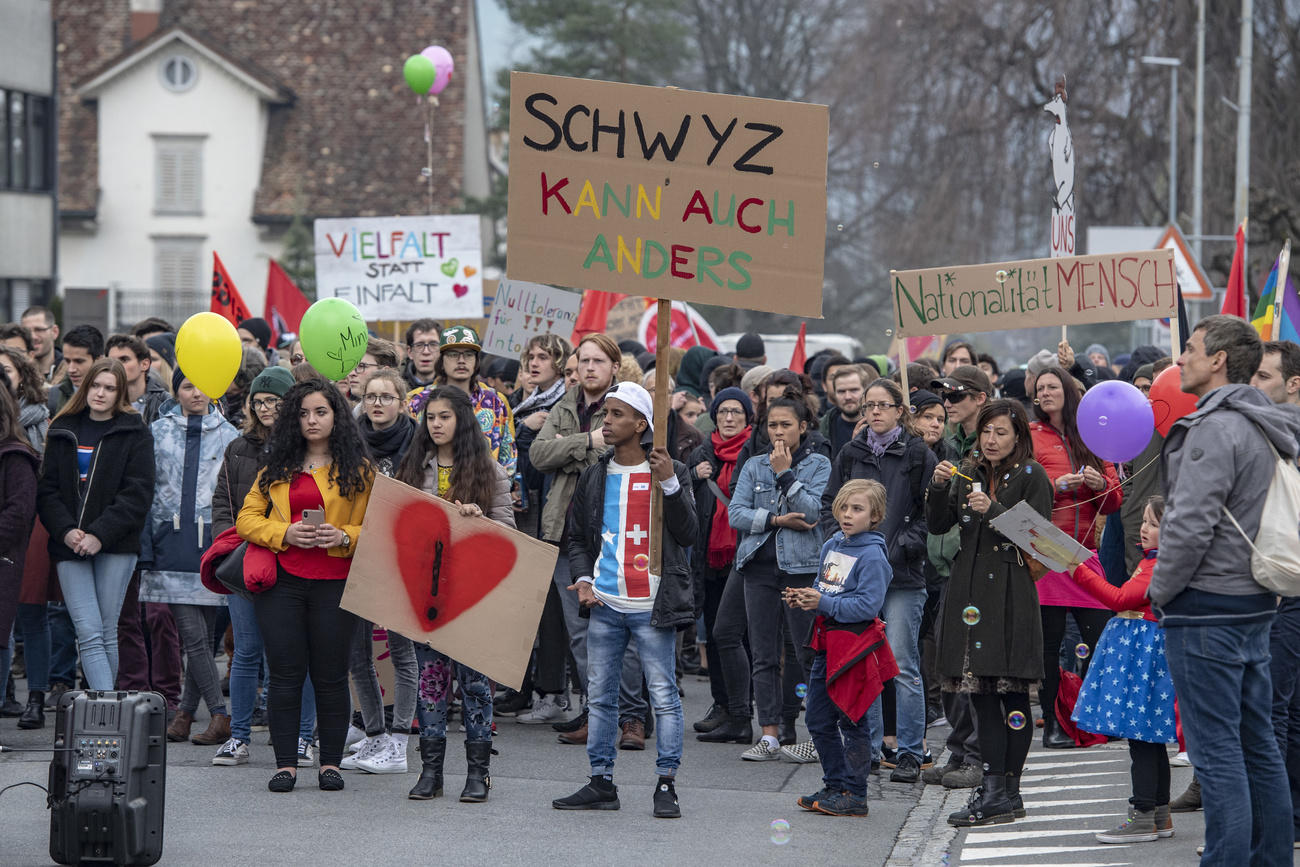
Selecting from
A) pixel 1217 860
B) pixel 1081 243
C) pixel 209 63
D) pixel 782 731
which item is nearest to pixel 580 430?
pixel 782 731

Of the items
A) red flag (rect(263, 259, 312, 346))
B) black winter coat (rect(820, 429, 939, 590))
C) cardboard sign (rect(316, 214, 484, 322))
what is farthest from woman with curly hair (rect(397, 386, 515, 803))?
red flag (rect(263, 259, 312, 346))

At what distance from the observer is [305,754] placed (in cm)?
855

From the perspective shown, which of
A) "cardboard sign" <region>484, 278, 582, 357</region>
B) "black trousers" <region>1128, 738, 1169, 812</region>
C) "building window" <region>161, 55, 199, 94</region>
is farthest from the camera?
"building window" <region>161, 55, 199, 94</region>

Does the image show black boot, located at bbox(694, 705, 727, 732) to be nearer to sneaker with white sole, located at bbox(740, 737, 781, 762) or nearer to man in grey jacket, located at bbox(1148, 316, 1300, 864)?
sneaker with white sole, located at bbox(740, 737, 781, 762)

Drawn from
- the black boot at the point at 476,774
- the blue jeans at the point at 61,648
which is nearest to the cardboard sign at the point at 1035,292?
the black boot at the point at 476,774

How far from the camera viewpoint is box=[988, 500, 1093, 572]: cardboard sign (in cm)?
703

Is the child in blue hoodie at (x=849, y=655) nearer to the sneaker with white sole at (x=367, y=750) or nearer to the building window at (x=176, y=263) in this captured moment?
the sneaker with white sole at (x=367, y=750)

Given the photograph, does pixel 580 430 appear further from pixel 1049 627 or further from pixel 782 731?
pixel 1049 627

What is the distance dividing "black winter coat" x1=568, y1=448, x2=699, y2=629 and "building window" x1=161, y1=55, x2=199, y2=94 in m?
36.5

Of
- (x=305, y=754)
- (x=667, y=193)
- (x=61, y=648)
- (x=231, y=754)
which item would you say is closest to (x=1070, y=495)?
(x=667, y=193)

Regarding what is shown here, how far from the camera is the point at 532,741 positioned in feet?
31.0

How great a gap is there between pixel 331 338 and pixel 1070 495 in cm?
406

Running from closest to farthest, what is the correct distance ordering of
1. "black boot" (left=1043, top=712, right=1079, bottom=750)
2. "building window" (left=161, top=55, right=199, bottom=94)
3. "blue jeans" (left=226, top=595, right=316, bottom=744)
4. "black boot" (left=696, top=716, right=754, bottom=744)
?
"blue jeans" (left=226, top=595, right=316, bottom=744), "black boot" (left=696, top=716, right=754, bottom=744), "black boot" (left=1043, top=712, right=1079, bottom=750), "building window" (left=161, top=55, right=199, bottom=94)

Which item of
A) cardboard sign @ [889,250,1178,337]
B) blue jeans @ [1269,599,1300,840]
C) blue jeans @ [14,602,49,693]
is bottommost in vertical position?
blue jeans @ [14,602,49,693]
